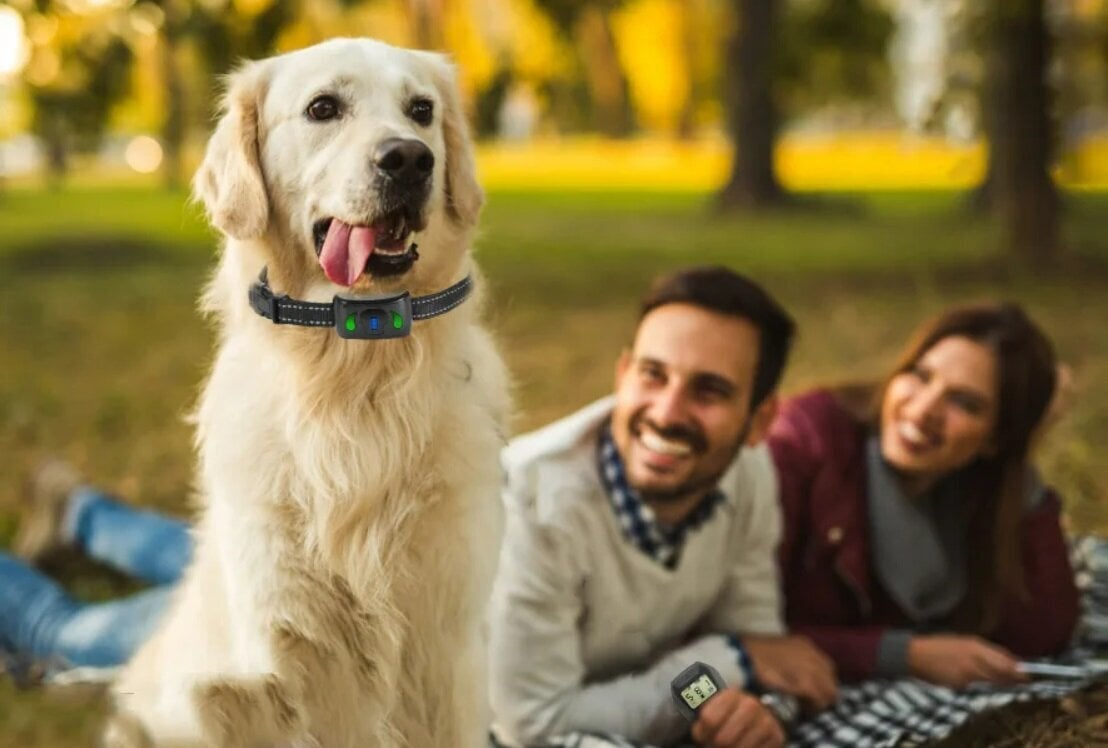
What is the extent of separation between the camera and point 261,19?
4.03 metres

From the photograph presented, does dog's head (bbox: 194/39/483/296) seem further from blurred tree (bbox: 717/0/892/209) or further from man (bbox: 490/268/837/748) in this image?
blurred tree (bbox: 717/0/892/209)

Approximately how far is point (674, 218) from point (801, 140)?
22.5 metres

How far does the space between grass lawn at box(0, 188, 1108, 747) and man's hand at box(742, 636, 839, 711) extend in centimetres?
94

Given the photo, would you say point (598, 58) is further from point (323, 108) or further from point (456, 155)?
point (323, 108)

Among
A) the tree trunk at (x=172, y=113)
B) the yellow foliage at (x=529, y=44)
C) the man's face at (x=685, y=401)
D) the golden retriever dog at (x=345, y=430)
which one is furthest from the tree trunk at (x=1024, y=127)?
the golden retriever dog at (x=345, y=430)

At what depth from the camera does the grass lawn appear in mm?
5039

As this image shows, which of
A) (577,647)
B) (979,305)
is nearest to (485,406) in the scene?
(577,647)

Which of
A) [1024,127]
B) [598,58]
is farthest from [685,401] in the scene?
[598,58]

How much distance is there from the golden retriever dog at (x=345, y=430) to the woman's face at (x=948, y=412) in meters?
1.33

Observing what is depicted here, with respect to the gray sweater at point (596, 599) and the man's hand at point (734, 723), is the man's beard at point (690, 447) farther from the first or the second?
the man's hand at point (734, 723)

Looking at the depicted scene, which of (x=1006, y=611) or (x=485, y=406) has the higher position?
(x=485, y=406)

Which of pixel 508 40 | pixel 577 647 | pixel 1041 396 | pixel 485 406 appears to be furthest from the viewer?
pixel 508 40

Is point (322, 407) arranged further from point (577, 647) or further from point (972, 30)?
point (972, 30)

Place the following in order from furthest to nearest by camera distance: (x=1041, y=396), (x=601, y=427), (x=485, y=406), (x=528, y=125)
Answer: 1. (x=528, y=125)
2. (x=1041, y=396)
3. (x=601, y=427)
4. (x=485, y=406)
